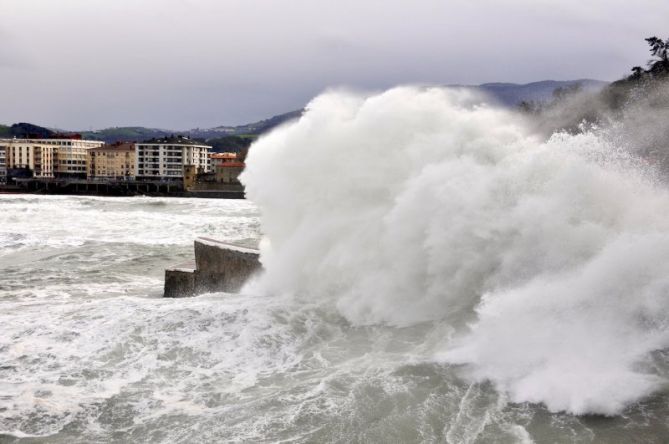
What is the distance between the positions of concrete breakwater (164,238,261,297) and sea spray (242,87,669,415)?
60 cm

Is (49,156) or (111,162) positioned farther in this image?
(49,156)

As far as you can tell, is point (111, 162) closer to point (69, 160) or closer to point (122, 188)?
point (69, 160)

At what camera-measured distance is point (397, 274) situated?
1023 centimetres

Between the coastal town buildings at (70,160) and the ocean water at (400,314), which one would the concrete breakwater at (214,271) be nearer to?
the ocean water at (400,314)

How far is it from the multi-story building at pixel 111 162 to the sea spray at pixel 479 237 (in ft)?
383

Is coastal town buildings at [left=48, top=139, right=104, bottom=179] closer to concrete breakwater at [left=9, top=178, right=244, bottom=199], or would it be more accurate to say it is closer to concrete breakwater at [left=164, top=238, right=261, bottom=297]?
concrete breakwater at [left=9, top=178, right=244, bottom=199]

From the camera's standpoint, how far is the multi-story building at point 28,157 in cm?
12412

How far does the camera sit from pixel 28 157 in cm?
12506

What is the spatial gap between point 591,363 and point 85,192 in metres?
97.5

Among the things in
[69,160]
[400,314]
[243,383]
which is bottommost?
[69,160]

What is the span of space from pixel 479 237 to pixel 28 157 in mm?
129978

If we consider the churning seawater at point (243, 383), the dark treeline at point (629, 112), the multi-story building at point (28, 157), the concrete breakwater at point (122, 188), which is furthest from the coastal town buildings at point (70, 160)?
the churning seawater at point (243, 383)

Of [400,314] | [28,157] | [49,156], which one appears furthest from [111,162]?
[400,314]

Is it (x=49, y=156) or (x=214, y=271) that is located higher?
(x=214, y=271)
